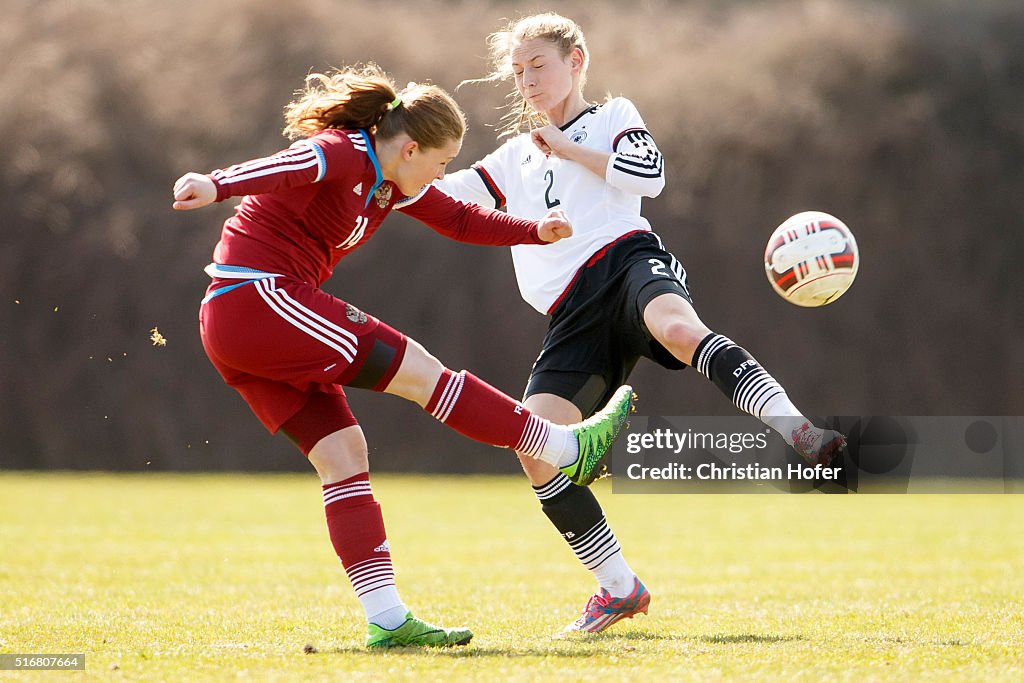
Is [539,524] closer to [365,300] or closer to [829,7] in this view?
[365,300]

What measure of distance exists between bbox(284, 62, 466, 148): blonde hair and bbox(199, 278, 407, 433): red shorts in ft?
1.75

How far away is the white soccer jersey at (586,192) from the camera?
410 cm

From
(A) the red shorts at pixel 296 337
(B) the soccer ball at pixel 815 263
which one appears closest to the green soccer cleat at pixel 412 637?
(A) the red shorts at pixel 296 337

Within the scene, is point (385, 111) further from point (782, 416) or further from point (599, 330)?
point (782, 416)

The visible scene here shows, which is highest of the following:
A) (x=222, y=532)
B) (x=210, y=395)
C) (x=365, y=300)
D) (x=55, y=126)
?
(x=55, y=126)

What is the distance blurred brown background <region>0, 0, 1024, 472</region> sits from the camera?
1486cm

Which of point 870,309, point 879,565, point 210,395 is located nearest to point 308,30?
point 210,395

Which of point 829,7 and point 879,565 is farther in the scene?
point 829,7

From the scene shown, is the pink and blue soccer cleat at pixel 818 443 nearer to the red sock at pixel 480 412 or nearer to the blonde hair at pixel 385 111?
the red sock at pixel 480 412

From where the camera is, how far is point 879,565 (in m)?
6.64

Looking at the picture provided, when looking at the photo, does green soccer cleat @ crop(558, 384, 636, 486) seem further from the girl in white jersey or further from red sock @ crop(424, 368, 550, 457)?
the girl in white jersey

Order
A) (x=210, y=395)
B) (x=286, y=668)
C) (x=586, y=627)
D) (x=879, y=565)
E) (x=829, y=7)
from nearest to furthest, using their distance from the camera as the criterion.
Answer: (x=286, y=668), (x=586, y=627), (x=879, y=565), (x=210, y=395), (x=829, y=7)

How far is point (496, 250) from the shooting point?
15.4 m

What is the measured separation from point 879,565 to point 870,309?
9197mm
